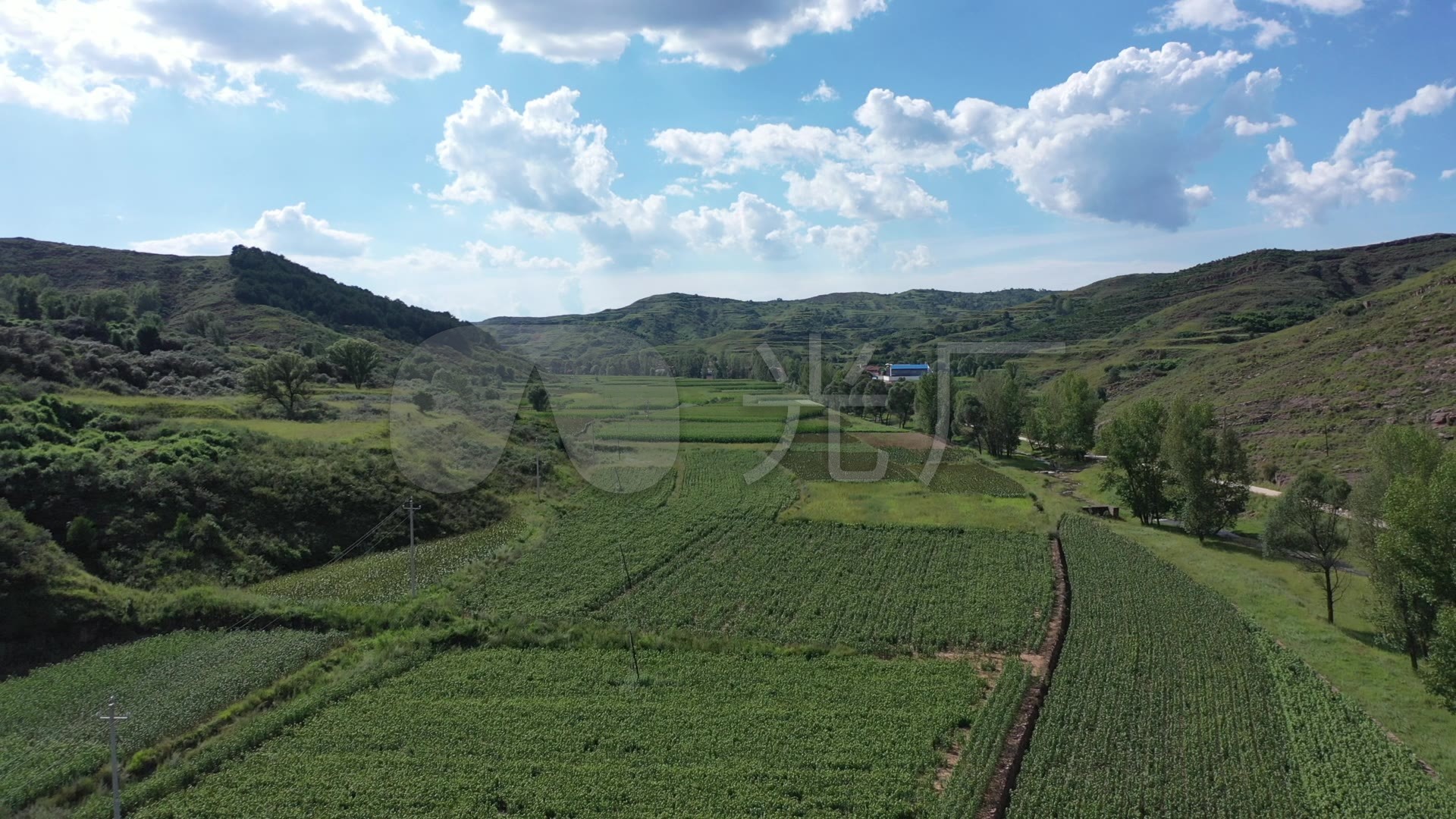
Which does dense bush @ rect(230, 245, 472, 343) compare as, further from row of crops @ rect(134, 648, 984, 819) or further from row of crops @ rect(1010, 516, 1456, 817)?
row of crops @ rect(1010, 516, 1456, 817)

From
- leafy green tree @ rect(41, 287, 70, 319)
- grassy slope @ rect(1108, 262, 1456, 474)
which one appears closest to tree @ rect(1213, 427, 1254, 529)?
grassy slope @ rect(1108, 262, 1456, 474)

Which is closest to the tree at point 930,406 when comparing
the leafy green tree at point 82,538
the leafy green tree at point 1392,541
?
the leafy green tree at point 1392,541

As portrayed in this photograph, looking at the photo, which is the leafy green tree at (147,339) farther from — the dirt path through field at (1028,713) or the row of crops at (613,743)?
the dirt path through field at (1028,713)

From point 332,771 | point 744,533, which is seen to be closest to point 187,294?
point 744,533

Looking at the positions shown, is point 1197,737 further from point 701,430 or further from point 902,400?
point 902,400

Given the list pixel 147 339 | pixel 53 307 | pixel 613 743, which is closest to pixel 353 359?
pixel 147 339

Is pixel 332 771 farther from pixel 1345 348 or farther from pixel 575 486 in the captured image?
pixel 1345 348

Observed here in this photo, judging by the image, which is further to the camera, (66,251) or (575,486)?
(66,251)

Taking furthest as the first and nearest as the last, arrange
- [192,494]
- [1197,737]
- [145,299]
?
[145,299] → [192,494] → [1197,737]
